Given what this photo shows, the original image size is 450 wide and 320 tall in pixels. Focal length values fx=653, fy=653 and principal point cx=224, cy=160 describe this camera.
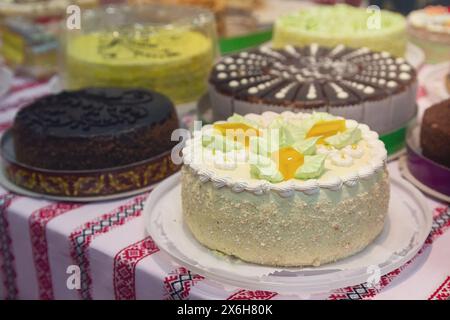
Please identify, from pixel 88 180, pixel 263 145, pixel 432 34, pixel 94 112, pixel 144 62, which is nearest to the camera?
pixel 263 145

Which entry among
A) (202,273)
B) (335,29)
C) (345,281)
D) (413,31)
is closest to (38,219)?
(202,273)

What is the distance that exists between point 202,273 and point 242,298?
3.2 inches

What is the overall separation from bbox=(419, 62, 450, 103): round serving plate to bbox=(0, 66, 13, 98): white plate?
133 centimetres

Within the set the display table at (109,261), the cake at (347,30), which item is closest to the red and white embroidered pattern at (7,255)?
the display table at (109,261)

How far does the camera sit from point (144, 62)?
6.10 feet

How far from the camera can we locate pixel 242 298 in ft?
Result: 3.69

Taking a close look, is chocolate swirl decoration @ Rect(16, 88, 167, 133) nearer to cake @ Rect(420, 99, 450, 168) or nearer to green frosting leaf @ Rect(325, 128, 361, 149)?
green frosting leaf @ Rect(325, 128, 361, 149)

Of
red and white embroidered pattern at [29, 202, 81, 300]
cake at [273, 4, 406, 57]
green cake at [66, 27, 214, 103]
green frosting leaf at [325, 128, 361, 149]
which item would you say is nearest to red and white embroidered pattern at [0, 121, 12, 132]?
green cake at [66, 27, 214, 103]

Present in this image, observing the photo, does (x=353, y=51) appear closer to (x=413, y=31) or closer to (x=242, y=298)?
(x=413, y=31)

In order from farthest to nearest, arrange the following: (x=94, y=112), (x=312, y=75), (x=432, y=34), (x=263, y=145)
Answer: (x=432, y=34) < (x=312, y=75) < (x=94, y=112) < (x=263, y=145)

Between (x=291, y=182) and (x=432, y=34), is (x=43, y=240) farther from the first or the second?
(x=432, y=34)

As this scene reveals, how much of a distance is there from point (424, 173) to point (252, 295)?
57 cm

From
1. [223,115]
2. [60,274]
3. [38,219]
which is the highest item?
[223,115]

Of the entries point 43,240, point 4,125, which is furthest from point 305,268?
point 4,125
